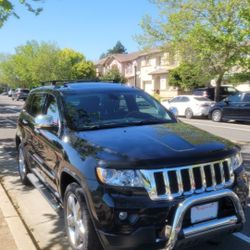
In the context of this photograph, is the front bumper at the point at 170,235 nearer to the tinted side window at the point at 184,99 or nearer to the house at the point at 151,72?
the tinted side window at the point at 184,99

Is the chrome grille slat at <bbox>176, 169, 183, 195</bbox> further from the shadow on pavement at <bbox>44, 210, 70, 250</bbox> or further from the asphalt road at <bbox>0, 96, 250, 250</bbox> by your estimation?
the shadow on pavement at <bbox>44, 210, 70, 250</bbox>

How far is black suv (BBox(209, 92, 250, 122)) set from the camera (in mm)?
21312

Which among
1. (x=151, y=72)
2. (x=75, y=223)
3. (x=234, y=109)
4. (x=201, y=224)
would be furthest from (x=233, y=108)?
(x=151, y=72)

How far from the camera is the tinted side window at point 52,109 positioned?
5246 millimetres

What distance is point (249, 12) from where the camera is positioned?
22.2 metres

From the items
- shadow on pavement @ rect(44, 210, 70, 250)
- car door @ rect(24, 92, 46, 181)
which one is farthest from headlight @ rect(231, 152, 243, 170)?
car door @ rect(24, 92, 46, 181)

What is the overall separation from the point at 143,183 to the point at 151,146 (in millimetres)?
459

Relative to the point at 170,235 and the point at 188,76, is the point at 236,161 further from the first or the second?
the point at 188,76

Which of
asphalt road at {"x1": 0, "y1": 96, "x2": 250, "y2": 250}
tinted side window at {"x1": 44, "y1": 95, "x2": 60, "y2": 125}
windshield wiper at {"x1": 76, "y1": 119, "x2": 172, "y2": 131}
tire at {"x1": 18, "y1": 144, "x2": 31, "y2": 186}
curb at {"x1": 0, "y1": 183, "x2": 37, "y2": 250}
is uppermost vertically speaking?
tinted side window at {"x1": 44, "y1": 95, "x2": 60, "y2": 125}

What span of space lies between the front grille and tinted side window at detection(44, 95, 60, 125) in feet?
6.16

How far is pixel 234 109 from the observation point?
71.6 feet

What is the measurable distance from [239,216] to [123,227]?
1136mm

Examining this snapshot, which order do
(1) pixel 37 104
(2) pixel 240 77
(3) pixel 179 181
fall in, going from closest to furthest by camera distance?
(3) pixel 179 181, (1) pixel 37 104, (2) pixel 240 77

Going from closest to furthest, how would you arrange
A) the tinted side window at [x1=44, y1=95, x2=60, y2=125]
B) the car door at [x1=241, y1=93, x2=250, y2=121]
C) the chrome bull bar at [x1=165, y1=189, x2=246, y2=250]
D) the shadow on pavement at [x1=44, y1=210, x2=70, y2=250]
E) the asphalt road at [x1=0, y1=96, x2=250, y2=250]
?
1. the chrome bull bar at [x1=165, y1=189, x2=246, y2=250]
2. the asphalt road at [x1=0, y1=96, x2=250, y2=250]
3. the shadow on pavement at [x1=44, y1=210, x2=70, y2=250]
4. the tinted side window at [x1=44, y1=95, x2=60, y2=125]
5. the car door at [x1=241, y1=93, x2=250, y2=121]
